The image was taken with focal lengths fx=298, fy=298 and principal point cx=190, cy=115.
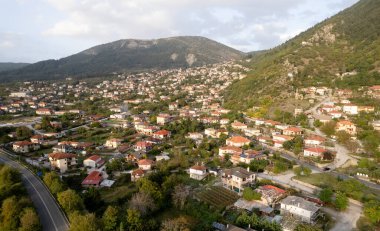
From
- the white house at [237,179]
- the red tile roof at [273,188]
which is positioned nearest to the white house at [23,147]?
the white house at [237,179]

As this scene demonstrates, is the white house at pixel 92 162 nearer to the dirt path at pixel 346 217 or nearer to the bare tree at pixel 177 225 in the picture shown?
the bare tree at pixel 177 225

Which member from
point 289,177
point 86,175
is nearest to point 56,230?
point 86,175

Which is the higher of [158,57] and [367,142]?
[158,57]

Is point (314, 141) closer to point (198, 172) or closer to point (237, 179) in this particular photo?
point (237, 179)

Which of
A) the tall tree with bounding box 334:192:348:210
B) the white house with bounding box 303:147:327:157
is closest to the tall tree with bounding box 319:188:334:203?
the tall tree with bounding box 334:192:348:210

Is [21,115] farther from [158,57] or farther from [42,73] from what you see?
[158,57]

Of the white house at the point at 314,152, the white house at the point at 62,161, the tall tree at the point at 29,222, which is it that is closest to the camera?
the tall tree at the point at 29,222

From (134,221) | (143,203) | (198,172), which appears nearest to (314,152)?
(198,172)
